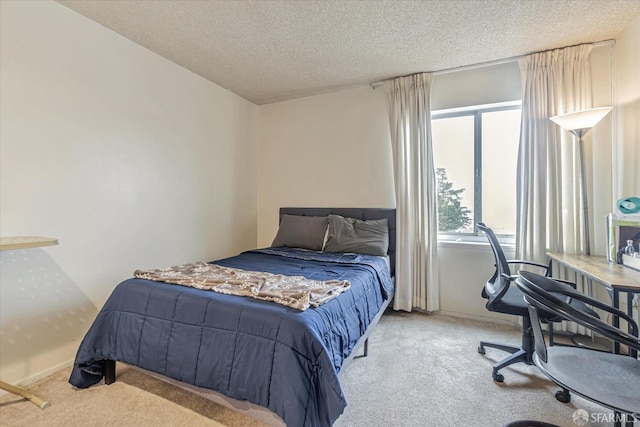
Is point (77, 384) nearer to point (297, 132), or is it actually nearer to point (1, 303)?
point (1, 303)

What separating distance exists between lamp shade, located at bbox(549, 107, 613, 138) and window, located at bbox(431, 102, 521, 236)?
0.58 metres

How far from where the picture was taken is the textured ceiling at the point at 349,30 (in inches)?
80.0

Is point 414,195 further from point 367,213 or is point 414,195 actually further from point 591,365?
point 591,365

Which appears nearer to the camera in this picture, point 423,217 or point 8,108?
point 8,108

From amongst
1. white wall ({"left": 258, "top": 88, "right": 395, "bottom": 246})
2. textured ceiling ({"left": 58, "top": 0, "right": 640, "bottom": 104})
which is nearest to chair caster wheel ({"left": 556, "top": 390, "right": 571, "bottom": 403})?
white wall ({"left": 258, "top": 88, "right": 395, "bottom": 246})

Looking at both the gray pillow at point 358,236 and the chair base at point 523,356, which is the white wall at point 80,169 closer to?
the gray pillow at point 358,236

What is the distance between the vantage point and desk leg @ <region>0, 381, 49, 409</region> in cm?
163

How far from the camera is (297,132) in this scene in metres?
3.86

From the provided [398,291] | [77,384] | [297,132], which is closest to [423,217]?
[398,291]

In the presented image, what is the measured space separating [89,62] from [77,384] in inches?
90.3

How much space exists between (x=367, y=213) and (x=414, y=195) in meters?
0.58

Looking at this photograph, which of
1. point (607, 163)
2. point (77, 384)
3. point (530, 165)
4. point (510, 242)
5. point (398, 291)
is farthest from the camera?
point (398, 291)

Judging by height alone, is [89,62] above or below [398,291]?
above

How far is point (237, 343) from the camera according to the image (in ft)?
4.54
